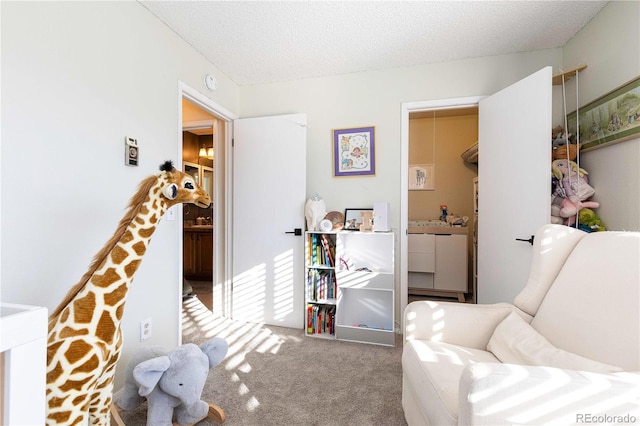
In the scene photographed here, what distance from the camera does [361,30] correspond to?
2168 mm

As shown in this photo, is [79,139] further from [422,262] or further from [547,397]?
[422,262]

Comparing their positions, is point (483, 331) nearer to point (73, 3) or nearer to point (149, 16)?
point (73, 3)

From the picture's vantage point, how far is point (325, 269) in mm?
2777

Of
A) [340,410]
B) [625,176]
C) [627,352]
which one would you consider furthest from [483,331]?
[625,176]

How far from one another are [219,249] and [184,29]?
6.42 ft

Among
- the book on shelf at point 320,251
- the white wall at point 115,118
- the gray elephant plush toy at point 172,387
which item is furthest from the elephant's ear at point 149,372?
the book on shelf at point 320,251

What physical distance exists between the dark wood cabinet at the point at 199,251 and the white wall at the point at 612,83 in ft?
15.0

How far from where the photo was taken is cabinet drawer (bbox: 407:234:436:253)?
3.62 meters

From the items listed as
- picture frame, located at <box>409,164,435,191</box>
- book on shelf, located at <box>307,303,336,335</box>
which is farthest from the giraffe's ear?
picture frame, located at <box>409,164,435,191</box>

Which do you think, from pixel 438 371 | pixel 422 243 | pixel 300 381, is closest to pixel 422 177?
pixel 422 243

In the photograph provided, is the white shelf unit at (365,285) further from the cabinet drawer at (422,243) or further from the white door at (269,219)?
the cabinet drawer at (422,243)

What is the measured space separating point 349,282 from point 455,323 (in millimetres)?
1190

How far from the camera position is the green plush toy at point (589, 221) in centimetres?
196

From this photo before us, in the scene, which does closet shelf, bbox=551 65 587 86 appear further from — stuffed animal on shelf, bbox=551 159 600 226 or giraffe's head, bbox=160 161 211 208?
giraffe's head, bbox=160 161 211 208
